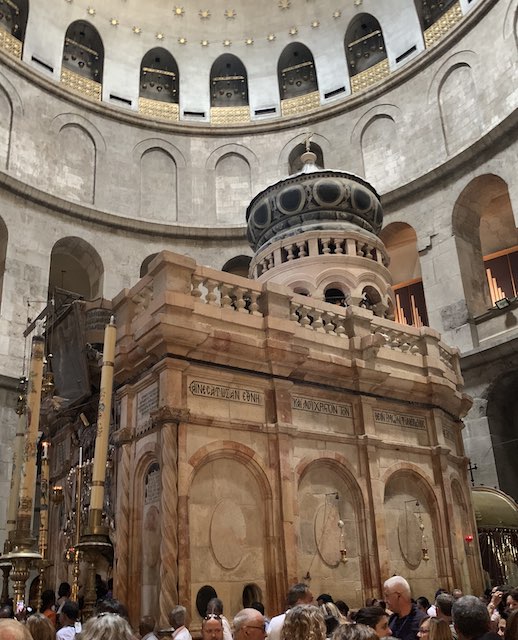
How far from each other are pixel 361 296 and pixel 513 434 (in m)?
9.90

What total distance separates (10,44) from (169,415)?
22.9m

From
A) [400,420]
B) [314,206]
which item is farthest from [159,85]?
[400,420]

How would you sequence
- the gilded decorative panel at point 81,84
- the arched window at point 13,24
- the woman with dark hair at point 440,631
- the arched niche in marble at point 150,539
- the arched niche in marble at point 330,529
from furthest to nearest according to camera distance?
the gilded decorative panel at point 81,84 → the arched window at point 13,24 → the arched niche in marble at point 330,529 → the arched niche in marble at point 150,539 → the woman with dark hair at point 440,631

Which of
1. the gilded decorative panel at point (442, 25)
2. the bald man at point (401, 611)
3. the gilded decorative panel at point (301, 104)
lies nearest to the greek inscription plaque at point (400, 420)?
the bald man at point (401, 611)

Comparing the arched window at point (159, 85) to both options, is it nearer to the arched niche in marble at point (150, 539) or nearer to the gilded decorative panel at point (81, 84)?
the gilded decorative panel at point (81, 84)

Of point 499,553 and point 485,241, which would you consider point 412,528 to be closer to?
point 499,553

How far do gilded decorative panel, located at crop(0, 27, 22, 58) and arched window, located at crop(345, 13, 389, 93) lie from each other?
14.5 meters

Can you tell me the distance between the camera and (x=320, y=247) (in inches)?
674

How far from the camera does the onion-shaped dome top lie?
58.3 ft

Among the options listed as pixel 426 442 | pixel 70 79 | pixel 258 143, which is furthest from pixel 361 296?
pixel 70 79

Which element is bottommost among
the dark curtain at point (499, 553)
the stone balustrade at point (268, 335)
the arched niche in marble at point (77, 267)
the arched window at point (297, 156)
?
the dark curtain at point (499, 553)

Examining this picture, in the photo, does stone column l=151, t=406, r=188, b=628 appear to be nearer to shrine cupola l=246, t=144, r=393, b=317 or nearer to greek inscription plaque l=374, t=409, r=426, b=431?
greek inscription plaque l=374, t=409, r=426, b=431

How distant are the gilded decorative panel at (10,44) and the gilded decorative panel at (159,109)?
5623 mm

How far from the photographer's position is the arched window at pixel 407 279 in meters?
28.9
